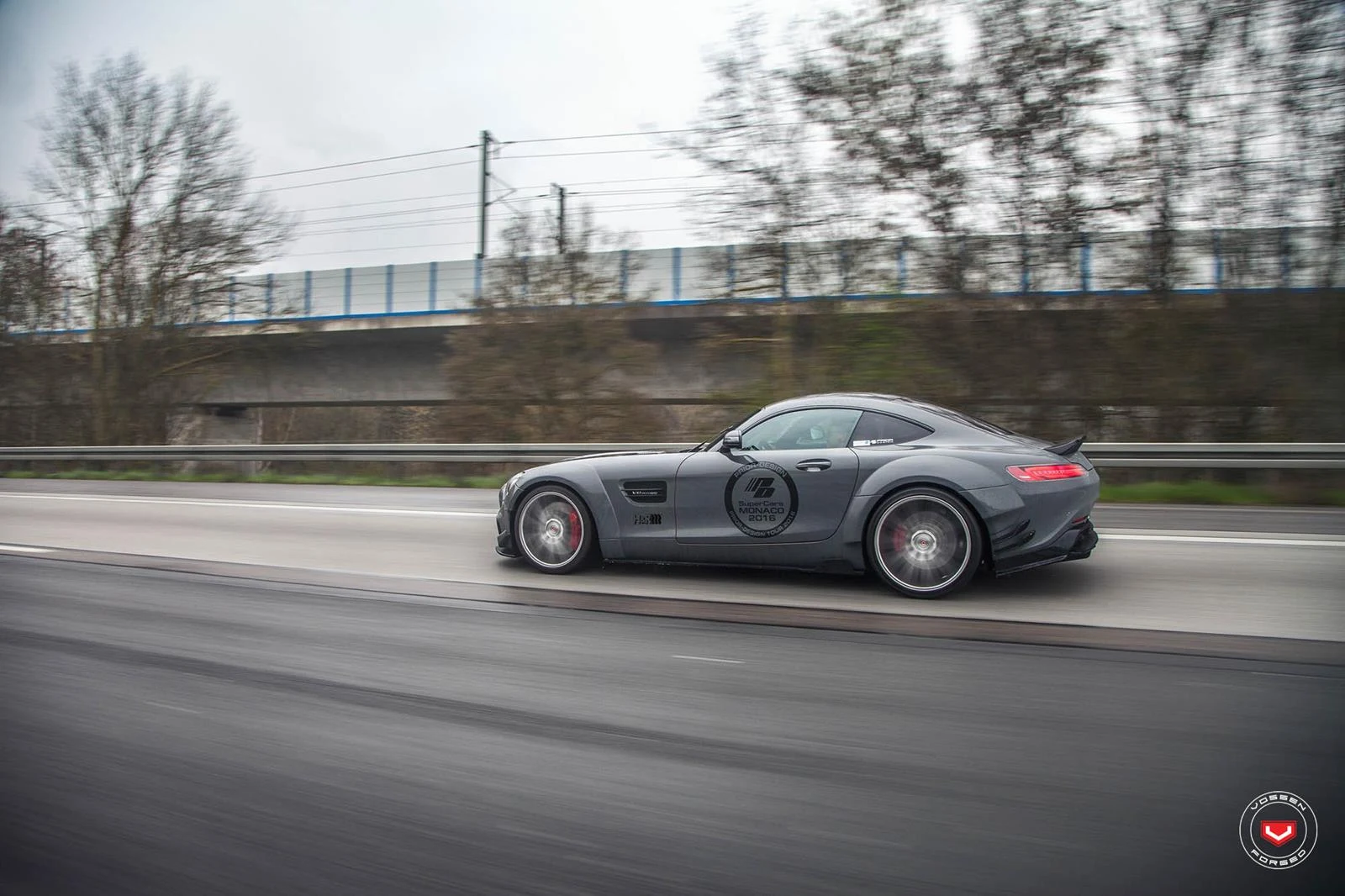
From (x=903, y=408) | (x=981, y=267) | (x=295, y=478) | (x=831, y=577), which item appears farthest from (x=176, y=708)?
(x=295, y=478)

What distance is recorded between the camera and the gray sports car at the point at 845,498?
200 inches

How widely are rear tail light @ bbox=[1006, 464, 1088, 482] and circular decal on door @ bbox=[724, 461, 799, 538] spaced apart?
1.24 meters


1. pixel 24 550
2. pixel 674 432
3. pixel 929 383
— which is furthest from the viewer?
pixel 674 432

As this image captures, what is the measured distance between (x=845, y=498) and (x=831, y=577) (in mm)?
798

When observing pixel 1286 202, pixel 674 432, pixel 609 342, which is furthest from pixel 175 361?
pixel 1286 202

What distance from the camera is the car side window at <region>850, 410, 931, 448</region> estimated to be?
5.45 m

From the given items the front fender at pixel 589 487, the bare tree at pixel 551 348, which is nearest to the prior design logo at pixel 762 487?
the front fender at pixel 589 487

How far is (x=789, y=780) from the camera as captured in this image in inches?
114

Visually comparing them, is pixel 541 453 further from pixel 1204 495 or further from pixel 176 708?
pixel 176 708

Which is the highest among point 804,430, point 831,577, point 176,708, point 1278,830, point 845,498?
point 804,430

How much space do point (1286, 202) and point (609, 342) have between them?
34.0 ft

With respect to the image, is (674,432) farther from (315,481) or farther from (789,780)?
(789,780)

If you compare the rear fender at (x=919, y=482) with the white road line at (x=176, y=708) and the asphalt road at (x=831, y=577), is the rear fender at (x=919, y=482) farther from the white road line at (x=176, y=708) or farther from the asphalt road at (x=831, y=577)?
the white road line at (x=176, y=708)

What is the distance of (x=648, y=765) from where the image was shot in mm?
3039
